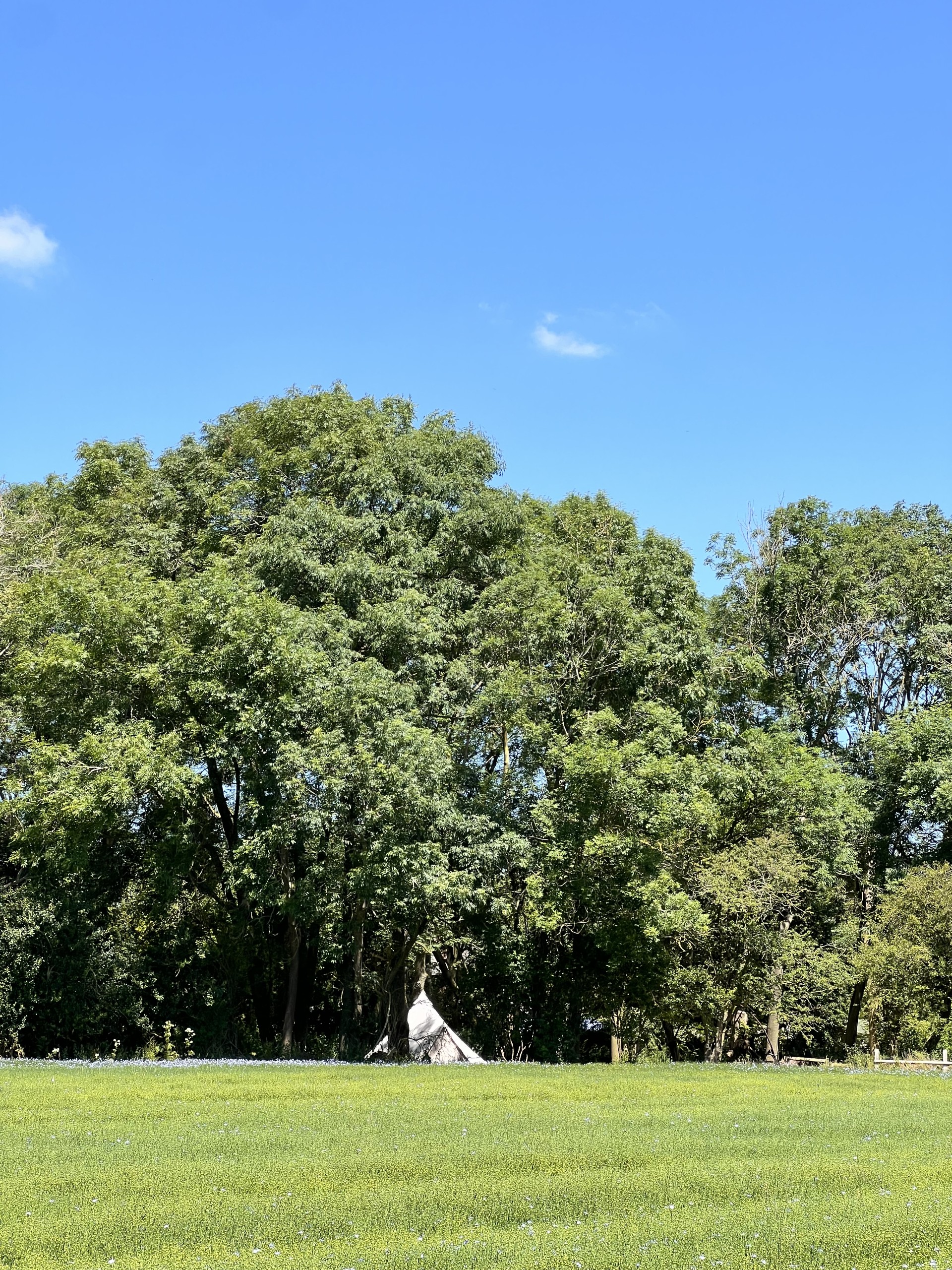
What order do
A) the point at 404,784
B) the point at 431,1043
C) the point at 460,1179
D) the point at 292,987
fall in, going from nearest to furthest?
the point at 460,1179 < the point at 404,784 < the point at 431,1043 < the point at 292,987

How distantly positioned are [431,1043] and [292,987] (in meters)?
3.77

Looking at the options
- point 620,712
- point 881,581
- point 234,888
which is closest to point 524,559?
point 620,712

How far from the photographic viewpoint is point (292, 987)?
90.3 ft

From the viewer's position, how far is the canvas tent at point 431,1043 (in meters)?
26.5

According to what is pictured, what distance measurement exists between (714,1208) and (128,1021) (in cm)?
2415

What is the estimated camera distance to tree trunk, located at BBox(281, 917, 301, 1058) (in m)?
27.0

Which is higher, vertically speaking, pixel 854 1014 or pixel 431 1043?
pixel 854 1014

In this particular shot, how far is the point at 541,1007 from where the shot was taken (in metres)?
30.1

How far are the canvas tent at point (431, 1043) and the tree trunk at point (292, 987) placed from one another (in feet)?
6.88

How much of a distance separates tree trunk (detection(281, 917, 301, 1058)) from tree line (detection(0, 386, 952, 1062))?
15 cm

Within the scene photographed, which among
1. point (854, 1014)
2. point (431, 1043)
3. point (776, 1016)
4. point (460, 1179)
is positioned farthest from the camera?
point (854, 1014)

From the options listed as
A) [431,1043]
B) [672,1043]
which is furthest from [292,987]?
[672,1043]

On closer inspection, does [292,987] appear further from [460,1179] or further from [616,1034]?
[460,1179]

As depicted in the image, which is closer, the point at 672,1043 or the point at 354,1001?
the point at 354,1001
